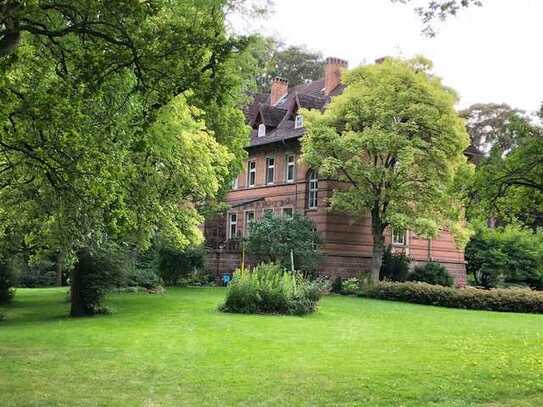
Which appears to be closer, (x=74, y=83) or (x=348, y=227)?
(x=74, y=83)

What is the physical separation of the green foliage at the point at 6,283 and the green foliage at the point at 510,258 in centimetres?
2589

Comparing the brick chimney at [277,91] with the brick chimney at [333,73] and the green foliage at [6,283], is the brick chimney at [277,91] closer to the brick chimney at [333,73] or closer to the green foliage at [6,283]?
the brick chimney at [333,73]

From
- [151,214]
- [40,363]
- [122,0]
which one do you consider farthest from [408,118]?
[122,0]

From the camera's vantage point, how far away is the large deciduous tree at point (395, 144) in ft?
100.0

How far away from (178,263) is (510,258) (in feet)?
65.7

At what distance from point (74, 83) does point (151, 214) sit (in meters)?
5.01

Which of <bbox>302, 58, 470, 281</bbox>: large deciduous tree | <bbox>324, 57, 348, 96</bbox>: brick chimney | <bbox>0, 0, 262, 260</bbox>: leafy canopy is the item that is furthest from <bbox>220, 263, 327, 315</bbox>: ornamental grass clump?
<bbox>324, 57, 348, 96</bbox>: brick chimney

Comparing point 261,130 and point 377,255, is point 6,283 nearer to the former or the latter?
point 377,255

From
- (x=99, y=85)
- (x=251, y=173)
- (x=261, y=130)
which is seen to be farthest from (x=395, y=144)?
(x=99, y=85)

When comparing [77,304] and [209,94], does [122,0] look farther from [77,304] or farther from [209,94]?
[77,304]

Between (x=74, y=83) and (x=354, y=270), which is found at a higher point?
(x=74, y=83)

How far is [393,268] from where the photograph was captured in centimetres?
3553

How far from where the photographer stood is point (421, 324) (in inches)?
739

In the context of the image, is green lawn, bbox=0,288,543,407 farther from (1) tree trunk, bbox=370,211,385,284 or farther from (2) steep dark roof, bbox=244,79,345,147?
(2) steep dark roof, bbox=244,79,345,147
